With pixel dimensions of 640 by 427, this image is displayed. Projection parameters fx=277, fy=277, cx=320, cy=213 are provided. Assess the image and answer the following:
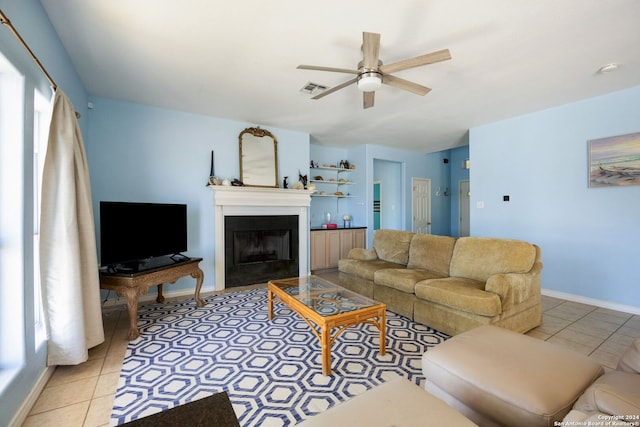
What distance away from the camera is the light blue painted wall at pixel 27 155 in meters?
1.47

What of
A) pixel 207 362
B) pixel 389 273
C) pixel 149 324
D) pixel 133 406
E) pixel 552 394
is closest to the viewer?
pixel 552 394

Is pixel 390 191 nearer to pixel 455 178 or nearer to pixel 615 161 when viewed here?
pixel 455 178

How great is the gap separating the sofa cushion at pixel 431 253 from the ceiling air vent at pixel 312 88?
7.11ft

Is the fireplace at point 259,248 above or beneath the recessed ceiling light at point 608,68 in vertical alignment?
beneath

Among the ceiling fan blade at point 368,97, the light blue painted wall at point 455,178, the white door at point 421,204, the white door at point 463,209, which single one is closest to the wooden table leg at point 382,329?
the ceiling fan blade at point 368,97

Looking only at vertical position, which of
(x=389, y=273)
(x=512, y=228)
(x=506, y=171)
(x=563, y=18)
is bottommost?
(x=389, y=273)

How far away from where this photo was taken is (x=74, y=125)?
2148 mm

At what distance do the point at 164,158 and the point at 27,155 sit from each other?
218 cm

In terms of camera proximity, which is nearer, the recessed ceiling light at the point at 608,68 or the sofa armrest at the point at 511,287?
the sofa armrest at the point at 511,287

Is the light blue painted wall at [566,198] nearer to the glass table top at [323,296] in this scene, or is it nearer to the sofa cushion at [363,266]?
the sofa cushion at [363,266]

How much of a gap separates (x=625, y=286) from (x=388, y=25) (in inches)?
156

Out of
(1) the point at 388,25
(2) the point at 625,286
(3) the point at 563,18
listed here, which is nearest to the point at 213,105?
(1) the point at 388,25

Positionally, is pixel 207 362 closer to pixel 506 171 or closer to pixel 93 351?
pixel 93 351

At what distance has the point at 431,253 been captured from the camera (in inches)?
130
